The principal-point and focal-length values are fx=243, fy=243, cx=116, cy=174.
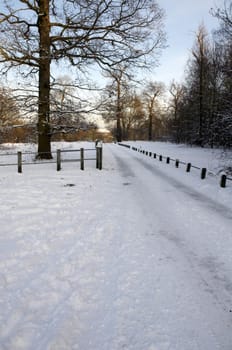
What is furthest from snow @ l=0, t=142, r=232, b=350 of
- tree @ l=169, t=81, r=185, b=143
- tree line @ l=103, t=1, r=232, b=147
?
tree @ l=169, t=81, r=185, b=143

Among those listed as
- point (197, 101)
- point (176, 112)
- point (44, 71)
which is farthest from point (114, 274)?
point (176, 112)

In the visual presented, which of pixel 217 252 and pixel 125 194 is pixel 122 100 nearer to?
pixel 125 194

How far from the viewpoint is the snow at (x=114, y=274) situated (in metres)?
2.41

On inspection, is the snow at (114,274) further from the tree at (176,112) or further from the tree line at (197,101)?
the tree at (176,112)

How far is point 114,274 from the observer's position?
342cm

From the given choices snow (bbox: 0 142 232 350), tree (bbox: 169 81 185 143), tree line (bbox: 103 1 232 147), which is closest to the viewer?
snow (bbox: 0 142 232 350)

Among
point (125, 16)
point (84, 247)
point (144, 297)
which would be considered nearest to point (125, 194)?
point (84, 247)

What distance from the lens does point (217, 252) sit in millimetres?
4152

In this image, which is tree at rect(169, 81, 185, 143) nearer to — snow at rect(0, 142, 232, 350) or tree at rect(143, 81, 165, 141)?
tree at rect(143, 81, 165, 141)

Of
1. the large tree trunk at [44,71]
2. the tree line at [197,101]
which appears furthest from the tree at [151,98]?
the large tree trunk at [44,71]

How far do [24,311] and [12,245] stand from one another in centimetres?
175

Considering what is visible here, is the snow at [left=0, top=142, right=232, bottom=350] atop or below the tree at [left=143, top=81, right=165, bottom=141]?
below

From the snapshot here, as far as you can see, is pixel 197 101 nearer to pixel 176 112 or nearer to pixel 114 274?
pixel 176 112

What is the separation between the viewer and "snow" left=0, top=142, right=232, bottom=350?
2413 mm
